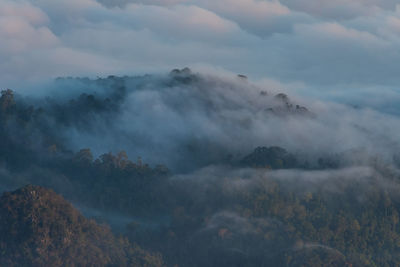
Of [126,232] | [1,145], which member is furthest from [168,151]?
[126,232]

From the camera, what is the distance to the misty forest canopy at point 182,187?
44.9 metres

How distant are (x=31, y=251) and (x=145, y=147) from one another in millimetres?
29534

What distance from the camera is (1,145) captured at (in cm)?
6594

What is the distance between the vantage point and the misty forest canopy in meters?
44.9

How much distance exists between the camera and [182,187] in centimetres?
5641

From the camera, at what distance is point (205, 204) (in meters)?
52.7

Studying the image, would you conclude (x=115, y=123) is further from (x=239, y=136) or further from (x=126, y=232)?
(x=126, y=232)

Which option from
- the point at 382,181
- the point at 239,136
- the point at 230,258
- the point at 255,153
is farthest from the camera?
the point at 239,136

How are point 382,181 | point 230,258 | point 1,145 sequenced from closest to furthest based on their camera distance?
point 230,258
point 382,181
point 1,145

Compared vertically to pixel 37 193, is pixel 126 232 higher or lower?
lower

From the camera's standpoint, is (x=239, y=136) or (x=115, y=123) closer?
(x=239, y=136)

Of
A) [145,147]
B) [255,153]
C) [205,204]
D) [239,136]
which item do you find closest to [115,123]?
[145,147]

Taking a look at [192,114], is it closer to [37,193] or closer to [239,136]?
[239,136]

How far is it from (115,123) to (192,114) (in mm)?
7770
